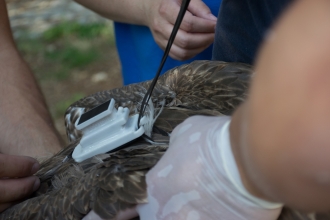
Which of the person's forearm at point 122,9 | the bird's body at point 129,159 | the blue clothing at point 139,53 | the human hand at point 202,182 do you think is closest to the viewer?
the human hand at point 202,182

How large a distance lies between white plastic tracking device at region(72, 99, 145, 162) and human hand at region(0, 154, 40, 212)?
28 cm

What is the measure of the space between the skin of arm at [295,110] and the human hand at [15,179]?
0.93m

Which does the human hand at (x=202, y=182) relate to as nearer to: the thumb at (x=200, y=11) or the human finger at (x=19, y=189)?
the human finger at (x=19, y=189)

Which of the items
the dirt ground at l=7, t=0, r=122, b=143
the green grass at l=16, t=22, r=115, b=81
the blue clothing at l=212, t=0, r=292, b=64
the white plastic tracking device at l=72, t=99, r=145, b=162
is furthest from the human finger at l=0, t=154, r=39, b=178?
the green grass at l=16, t=22, r=115, b=81

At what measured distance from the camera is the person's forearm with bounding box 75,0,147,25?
87.7 inches

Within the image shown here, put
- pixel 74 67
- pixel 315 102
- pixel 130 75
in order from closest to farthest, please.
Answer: pixel 315 102, pixel 130 75, pixel 74 67

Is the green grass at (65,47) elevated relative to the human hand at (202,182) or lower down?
lower down

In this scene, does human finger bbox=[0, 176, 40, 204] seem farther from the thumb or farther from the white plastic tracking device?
the thumb

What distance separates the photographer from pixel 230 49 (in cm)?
154

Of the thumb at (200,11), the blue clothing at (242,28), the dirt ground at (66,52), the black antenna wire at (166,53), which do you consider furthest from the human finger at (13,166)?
the dirt ground at (66,52)

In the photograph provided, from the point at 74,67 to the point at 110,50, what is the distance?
422mm

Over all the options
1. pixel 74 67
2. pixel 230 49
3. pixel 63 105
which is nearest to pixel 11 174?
pixel 230 49

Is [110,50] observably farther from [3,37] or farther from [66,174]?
[66,174]

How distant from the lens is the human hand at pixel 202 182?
0.70m
